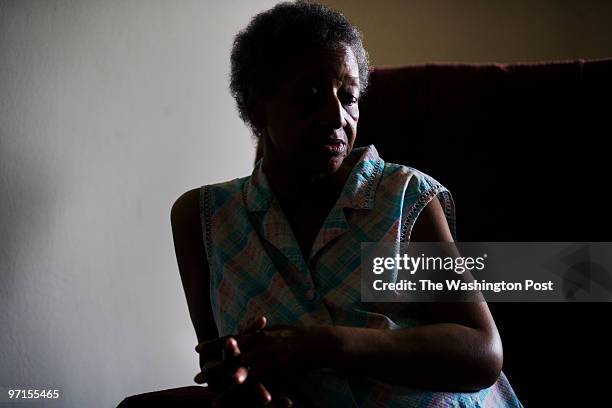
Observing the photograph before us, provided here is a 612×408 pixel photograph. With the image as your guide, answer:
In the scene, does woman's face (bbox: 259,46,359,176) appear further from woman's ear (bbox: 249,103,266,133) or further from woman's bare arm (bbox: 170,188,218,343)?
woman's bare arm (bbox: 170,188,218,343)

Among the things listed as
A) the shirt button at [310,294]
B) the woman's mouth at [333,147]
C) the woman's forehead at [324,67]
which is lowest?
the shirt button at [310,294]

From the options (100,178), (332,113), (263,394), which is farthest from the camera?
(100,178)

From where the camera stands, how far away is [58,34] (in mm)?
1205

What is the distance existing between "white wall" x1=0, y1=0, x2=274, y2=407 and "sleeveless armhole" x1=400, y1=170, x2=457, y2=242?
0.56 metres

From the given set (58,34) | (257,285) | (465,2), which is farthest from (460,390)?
(465,2)

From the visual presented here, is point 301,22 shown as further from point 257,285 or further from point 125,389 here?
point 125,389

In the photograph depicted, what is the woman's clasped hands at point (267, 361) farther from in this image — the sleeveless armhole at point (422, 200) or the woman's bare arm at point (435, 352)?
the sleeveless armhole at point (422, 200)

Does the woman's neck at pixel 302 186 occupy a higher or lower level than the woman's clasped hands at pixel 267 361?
higher

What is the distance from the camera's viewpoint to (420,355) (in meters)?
0.94

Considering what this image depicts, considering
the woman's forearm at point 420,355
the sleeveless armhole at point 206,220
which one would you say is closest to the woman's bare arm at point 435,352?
the woman's forearm at point 420,355

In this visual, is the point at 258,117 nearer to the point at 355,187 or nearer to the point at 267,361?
the point at 355,187

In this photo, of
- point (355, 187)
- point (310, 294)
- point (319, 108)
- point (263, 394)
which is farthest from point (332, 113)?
point (263, 394)

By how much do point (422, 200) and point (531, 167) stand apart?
1.15ft

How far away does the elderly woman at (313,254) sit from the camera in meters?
0.94
